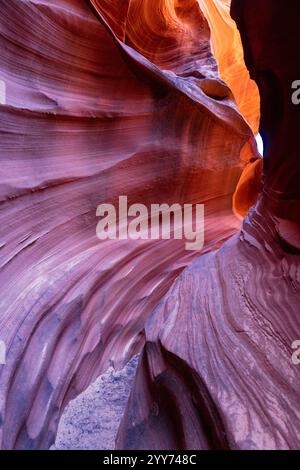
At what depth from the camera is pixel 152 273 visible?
271 cm

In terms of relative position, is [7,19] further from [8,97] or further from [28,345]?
[28,345]

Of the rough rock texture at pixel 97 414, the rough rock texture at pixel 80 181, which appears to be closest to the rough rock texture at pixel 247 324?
the rough rock texture at pixel 97 414

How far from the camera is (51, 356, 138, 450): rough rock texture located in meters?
1.53

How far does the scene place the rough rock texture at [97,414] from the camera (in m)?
1.53

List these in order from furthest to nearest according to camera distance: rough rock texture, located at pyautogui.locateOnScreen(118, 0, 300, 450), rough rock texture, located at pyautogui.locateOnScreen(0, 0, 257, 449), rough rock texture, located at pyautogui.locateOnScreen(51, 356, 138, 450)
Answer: rough rock texture, located at pyautogui.locateOnScreen(0, 0, 257, 449) → rough rock texture, located at pyautogui.locateOnScreen(51, 356, 138, 450) → rough rock texture, located at pyautogui.locateOnScreen(118, 0, 300, 450)

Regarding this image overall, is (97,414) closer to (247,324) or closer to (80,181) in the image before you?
(247,324)

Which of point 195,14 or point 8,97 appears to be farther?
point 195,14

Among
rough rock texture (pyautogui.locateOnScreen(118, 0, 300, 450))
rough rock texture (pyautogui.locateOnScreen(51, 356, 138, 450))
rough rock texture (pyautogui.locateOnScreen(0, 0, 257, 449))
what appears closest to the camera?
rough rock texture (pyautogui.locateOnScreen(118, 0, 300, 450))

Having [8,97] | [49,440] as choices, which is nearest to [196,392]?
[49,440]

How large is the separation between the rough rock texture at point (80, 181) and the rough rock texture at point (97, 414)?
2.3 inches

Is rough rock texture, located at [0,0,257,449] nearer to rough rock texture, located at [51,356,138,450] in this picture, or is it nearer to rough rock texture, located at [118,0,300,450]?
rough rock texture, located at [51,356,138,450]

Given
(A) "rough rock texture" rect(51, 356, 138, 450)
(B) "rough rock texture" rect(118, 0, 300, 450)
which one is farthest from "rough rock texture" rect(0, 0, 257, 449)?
(B) "rough rock texture" rect(118, 0, 300, 450)

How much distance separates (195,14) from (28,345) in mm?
4992

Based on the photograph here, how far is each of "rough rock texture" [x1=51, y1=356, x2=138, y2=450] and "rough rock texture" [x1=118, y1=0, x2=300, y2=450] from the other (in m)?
0.11
